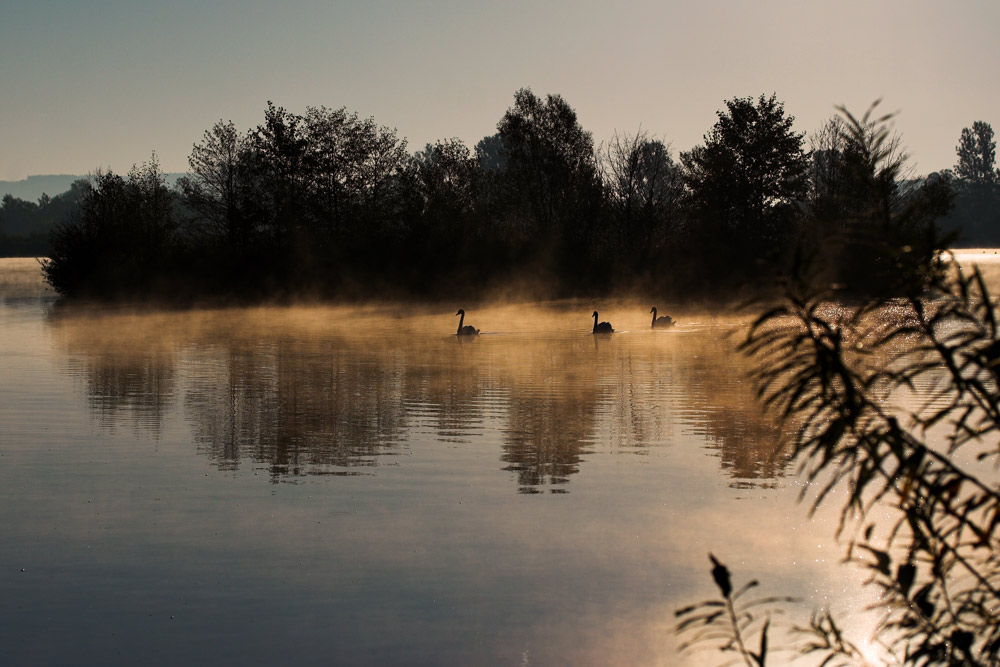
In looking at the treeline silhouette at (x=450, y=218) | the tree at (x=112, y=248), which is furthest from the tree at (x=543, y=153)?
the tree at (x=112, y=248)

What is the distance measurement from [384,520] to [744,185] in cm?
5509

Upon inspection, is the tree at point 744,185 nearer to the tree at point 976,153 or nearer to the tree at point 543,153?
the tree at point 543,153

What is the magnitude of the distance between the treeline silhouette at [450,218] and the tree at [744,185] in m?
0.09

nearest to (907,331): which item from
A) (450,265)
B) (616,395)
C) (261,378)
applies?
(616,395)

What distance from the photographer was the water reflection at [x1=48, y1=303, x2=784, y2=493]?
15.1m

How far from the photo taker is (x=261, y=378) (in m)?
24.9

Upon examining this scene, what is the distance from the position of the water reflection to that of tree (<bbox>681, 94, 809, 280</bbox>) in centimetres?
2080

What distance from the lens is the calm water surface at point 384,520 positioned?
7.87 m

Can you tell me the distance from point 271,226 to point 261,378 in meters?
41.8

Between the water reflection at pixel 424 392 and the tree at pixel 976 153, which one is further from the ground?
the tree at pixel 976 153

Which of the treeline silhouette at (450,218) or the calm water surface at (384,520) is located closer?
the calm water surface at (384,520)

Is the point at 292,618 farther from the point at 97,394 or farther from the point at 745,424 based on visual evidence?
the point at 97,394

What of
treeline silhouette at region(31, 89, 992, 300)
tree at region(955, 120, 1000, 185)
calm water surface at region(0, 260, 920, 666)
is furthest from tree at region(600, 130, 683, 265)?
tree at region(955, 120, 1000, 185)

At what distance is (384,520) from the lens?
10.9 metres
